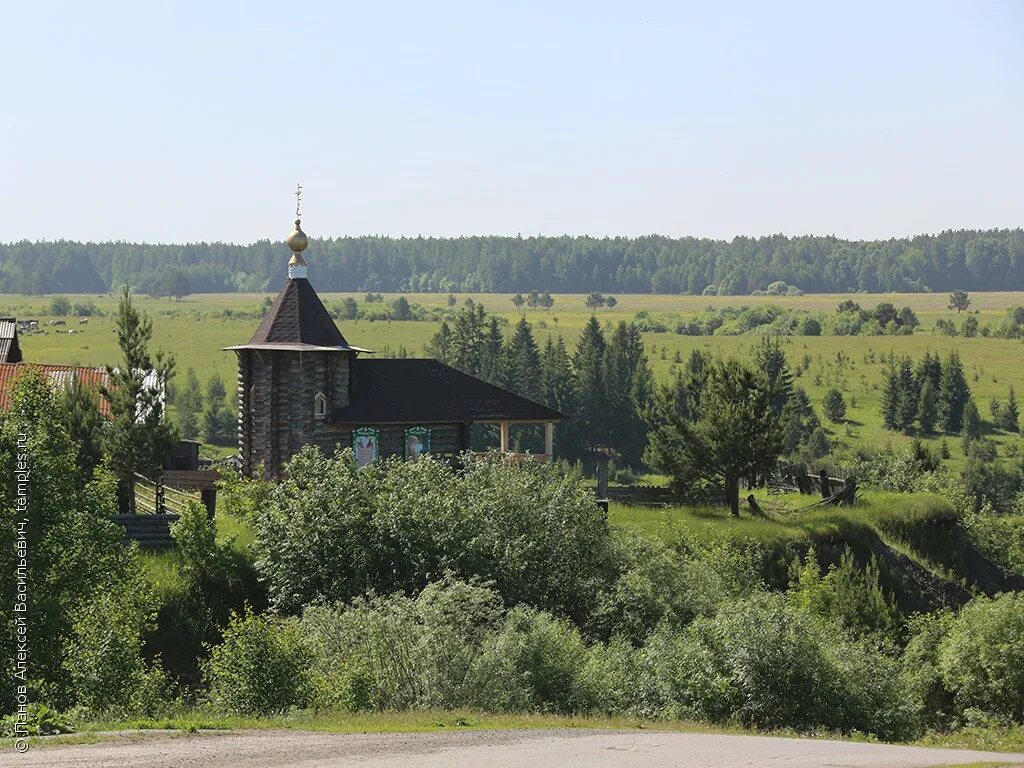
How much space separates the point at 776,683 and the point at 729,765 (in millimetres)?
6452

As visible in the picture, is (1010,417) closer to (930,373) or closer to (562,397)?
(930,373)

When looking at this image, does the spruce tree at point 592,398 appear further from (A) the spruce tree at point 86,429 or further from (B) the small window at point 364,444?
(A) the spruce tree at point 86,429

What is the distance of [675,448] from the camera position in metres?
41.8

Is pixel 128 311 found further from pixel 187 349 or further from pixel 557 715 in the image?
pixel 187 349

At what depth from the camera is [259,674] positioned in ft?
75.7

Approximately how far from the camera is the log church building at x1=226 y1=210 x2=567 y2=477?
3775 cm

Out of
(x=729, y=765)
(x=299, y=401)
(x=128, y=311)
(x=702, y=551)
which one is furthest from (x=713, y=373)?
(x=729, y=765)

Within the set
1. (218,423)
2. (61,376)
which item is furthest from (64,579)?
(218,423)

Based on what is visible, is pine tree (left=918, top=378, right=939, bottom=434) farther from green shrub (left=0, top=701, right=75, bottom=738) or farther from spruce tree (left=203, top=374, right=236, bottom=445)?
green shrub (left=0, top=701, right=75, bottom=738)

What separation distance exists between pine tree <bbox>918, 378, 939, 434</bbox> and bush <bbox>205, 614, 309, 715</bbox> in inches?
3163

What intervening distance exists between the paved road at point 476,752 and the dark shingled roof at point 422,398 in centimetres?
1794

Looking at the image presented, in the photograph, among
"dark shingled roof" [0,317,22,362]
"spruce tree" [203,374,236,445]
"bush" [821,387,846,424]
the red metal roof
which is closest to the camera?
the red metal roof

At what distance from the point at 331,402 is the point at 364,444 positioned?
1.35 m

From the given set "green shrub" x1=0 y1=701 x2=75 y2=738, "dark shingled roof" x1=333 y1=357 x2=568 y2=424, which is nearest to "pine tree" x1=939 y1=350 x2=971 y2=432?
"dark shingled roof" x1=333 y1=357 x2=568 y2=424
